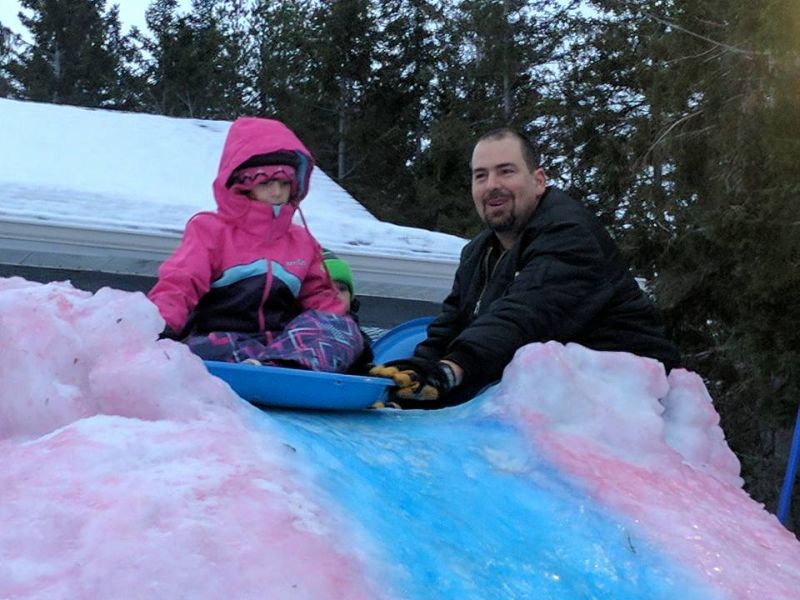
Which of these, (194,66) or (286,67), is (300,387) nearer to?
(286,67)

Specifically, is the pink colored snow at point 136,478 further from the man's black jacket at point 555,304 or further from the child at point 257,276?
the man's black jacket at point 555,304

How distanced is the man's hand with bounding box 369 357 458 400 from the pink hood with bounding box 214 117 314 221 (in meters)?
0.71

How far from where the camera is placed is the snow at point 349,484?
1.09 metres

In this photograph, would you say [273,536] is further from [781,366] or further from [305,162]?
[781,366]

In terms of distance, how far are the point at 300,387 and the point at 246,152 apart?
102cm

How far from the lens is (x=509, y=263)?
2.75 m

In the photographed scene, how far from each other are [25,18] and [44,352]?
32.3 metres

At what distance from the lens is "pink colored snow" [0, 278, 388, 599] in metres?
1.05

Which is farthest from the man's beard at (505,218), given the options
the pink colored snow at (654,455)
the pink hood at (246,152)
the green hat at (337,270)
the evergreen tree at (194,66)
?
the evergreen tree at (194,66)

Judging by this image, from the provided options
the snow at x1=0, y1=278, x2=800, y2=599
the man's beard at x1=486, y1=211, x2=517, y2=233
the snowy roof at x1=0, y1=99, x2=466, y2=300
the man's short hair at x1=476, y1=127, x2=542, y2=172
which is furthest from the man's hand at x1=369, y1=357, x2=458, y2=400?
the snowy roof at x1=0, y1=99, x2=466, y2=300

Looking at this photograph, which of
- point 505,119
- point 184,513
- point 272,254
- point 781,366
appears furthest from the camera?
point 505,119

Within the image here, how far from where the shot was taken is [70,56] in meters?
29.0

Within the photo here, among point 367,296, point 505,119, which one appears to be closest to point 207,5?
point 505,119

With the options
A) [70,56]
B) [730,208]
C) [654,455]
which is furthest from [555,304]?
[70,56]
